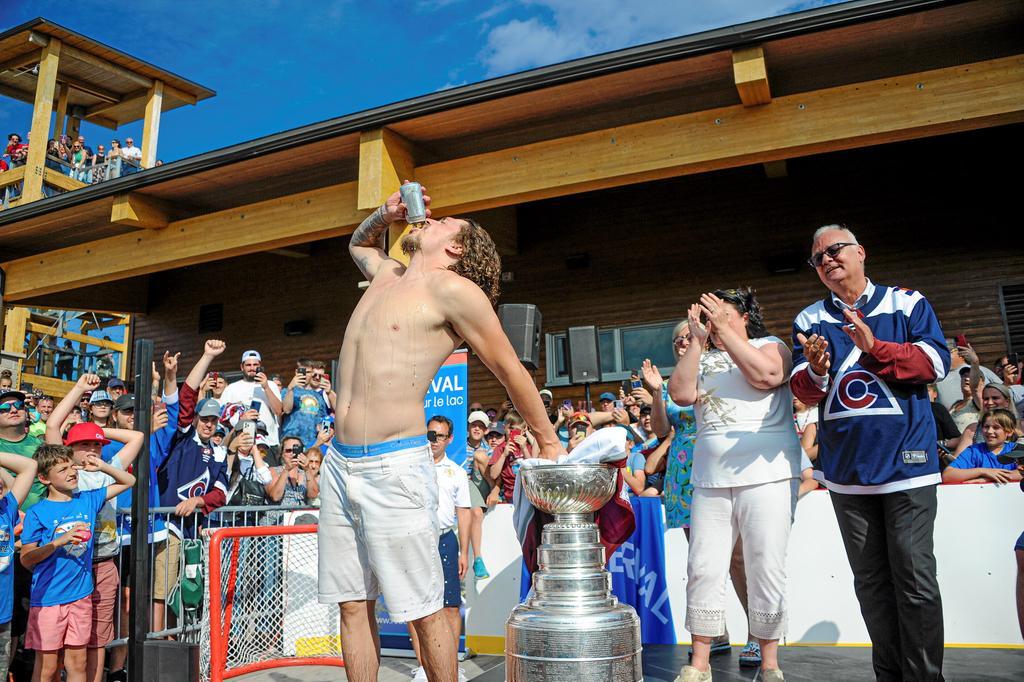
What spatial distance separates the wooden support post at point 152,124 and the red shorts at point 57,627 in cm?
1741

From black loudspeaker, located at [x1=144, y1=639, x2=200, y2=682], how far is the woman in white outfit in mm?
2148

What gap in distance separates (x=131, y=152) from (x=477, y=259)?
775 inches

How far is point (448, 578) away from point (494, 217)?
790 cm

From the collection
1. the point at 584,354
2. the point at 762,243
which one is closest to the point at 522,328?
the point at 584,354

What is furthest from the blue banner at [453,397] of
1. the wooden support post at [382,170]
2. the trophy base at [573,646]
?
the trophy base at [573,646]

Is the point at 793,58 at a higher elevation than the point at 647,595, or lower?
higher

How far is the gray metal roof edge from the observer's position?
22.7 feet

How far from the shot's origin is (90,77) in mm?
19719

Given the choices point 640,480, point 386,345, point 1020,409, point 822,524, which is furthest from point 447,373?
point 1020,409

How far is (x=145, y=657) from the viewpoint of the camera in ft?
11.1

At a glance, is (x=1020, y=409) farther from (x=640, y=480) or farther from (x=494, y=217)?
(x=494, y=217)

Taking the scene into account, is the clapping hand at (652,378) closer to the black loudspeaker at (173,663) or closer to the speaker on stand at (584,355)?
the black loudspeaker at (173,663)

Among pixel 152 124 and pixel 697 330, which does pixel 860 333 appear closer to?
pixel 697 330

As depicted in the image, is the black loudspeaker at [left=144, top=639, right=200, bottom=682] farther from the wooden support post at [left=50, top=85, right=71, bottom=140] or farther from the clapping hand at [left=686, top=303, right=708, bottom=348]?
the wooden support post at [left=50, top=85, right=71, bottom=140]
